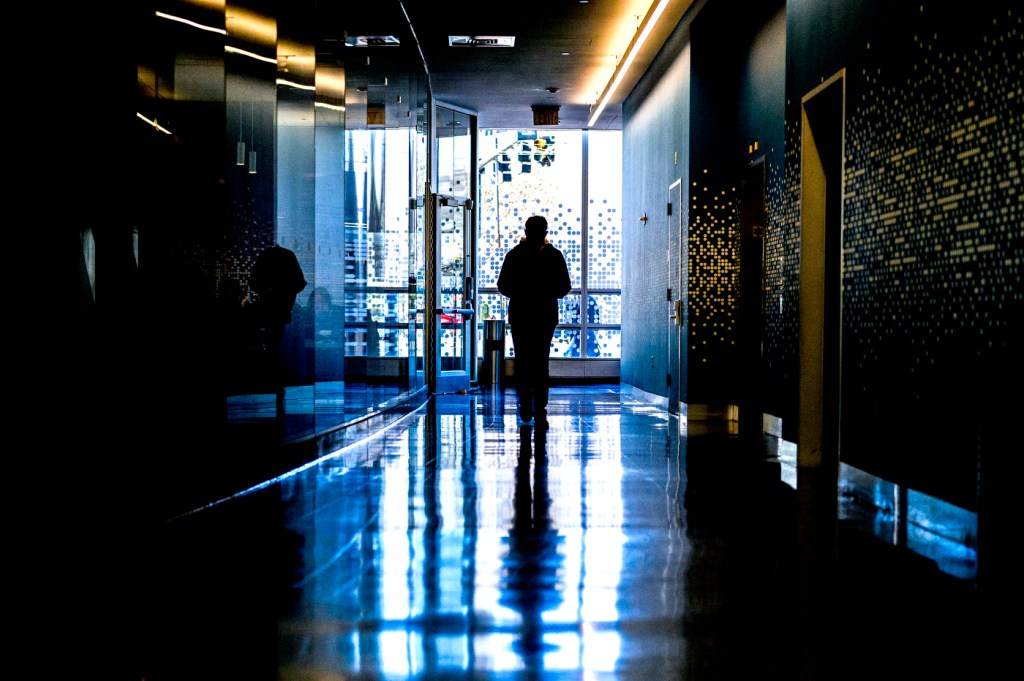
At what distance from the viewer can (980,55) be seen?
3500mm

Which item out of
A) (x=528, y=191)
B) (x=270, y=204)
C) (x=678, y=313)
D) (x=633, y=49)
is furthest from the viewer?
(x=528, y=191)

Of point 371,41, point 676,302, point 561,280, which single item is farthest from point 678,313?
point 371,41

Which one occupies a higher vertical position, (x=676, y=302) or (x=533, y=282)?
(x=533, y=282)

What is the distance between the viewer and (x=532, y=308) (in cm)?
807

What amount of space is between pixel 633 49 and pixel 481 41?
1608 mm

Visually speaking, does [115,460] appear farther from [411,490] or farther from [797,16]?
[797,16]

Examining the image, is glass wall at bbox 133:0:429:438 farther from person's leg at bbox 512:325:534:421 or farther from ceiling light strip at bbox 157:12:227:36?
person's leg at bbox 512:325:534:421

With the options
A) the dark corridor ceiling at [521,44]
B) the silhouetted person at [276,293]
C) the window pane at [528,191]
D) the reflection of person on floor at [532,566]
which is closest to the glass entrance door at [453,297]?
the dark corridor ceiling at [521,44]

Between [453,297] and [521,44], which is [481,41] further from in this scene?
[453,297]

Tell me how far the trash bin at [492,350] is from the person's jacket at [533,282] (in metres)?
6.47

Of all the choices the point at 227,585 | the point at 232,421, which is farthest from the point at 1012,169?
the point at 232,421

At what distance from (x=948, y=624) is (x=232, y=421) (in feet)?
11.4

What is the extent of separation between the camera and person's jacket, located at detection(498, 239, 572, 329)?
8.07 metres

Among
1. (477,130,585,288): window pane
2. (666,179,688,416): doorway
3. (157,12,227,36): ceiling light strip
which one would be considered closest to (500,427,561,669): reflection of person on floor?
(157,12,227,36): ceiling light strip
